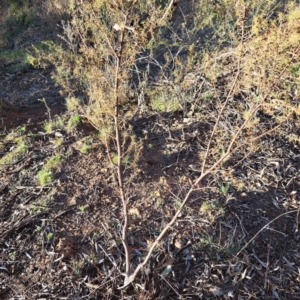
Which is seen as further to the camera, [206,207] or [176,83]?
[176,83]

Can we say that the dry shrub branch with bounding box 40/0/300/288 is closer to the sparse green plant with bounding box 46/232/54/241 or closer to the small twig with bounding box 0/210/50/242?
the sparse green plant with bounding box 46/232/54/241

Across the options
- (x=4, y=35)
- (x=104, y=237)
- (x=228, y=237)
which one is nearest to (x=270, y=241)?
(x=228, y=237)

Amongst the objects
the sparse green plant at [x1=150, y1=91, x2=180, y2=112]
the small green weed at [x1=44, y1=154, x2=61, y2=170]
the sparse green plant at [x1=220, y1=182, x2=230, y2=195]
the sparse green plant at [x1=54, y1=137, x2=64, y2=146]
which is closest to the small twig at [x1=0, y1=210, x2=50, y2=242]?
the small green weed at [x1=44, y1=154, x2=61, y2=170]

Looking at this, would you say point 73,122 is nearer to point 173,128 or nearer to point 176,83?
point 173,128

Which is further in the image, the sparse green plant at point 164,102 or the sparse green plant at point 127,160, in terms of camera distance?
the sparse green plant at point 164,102

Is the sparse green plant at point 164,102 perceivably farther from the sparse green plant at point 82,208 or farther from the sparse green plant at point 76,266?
the sparse green plant at point 76,266

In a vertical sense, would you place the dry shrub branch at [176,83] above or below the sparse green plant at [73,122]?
above

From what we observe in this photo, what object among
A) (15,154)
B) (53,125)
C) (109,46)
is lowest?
(15,154)

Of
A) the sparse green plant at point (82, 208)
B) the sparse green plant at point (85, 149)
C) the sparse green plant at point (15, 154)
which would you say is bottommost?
the sparse green plant at point (15, 154)

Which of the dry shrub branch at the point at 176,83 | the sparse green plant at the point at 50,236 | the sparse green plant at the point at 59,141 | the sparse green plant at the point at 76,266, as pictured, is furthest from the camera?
the sparse green plant at the point at 59,141

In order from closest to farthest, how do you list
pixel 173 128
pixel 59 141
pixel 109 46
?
pixel 109 46
pixel 59 141
pixel 173 128

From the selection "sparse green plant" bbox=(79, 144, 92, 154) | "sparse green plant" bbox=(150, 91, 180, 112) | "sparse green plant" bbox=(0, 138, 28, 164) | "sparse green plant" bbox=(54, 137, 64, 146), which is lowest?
"sparse green plant" bbox=(0, 138, 28, 164)

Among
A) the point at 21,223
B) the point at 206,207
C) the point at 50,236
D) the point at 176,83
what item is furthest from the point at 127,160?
the point at 176,83

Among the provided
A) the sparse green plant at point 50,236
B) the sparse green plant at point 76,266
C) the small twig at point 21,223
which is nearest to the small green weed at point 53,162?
the small twig at point 21,223
